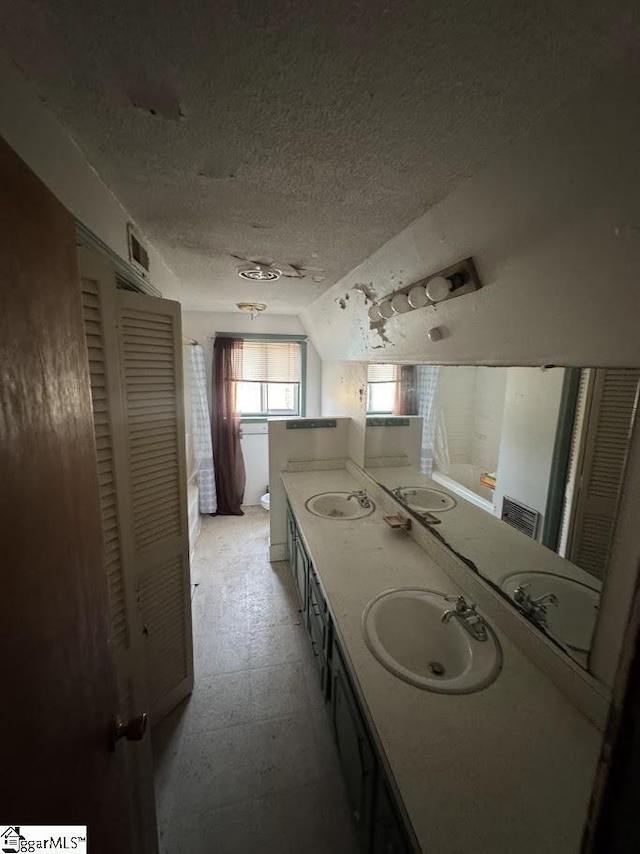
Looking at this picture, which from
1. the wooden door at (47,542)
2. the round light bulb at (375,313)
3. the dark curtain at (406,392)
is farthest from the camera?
the dark curtain at (406,392)

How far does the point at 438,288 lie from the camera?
3.52 feet

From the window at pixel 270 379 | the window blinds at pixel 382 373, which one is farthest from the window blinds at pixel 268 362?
the window blinds at pixel 382 373

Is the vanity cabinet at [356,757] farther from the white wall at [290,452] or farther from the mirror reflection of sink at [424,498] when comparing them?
the white wall at [290,452]

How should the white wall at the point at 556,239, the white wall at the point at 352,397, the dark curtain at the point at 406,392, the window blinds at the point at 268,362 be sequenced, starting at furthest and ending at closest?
the window blinds at the point at 268,362
the white wall at the point at 352,397
the dark curtain at the point at 406,392
the white wall at the point at 556,239

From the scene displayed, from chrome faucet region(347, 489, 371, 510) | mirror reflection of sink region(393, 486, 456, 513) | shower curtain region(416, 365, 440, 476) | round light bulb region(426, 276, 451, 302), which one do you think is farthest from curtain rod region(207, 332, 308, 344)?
round light bulb region(426, 276, 451, 302)

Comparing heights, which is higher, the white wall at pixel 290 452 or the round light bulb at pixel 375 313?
the round light bulb at pixel 375 313

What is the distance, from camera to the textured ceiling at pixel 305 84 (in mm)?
514

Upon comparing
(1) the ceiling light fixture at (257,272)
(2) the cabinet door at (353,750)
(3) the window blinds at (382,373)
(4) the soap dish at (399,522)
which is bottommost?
(2) the cabinet door at (353,750)

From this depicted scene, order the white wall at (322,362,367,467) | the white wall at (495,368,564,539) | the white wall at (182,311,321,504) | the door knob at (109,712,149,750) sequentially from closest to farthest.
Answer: the door knob at (109,712,149,750), the white wall at (495,368,564,539), the white wall at (322,362,367,467), the white wall at (182,311,321,504)

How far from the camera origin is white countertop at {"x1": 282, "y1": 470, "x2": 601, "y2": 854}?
0.68 m

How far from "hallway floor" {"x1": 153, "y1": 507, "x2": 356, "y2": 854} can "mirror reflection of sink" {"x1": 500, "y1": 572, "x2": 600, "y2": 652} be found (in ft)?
3.69

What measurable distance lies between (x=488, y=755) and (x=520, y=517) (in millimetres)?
707

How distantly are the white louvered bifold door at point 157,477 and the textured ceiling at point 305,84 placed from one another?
17.8 inches

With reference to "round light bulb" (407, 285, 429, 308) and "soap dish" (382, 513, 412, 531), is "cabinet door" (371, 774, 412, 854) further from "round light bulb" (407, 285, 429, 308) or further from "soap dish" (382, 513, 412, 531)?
"round light bulb" (407, 285, 429, 308)
